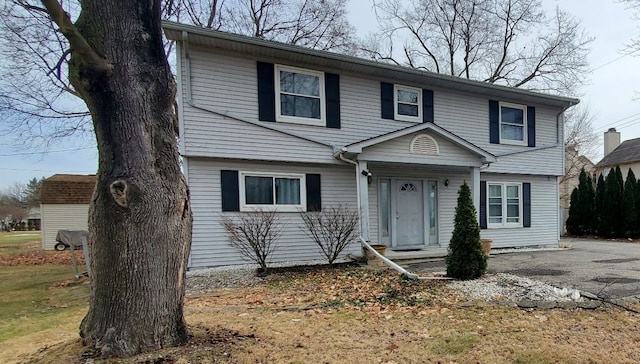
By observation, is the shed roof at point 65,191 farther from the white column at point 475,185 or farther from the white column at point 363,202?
the white column at point 475,185

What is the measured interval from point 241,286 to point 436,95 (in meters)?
7.85

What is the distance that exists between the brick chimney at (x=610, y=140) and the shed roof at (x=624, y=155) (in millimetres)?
547

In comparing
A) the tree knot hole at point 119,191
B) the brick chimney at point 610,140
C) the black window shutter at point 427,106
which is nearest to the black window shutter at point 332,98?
the black window shutter at point 427,106

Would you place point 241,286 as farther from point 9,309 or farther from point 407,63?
point 407,63

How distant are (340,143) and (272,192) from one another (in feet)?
7.36

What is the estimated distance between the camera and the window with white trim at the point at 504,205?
11039 millimetres

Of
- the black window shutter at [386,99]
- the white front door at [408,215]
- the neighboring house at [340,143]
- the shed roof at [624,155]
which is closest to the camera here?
the neighboring house at [340,143]

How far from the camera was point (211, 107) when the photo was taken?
7.78 meters

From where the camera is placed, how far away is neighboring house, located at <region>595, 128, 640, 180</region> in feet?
80.2

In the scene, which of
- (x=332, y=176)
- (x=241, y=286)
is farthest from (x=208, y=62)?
(x=241, y=286)

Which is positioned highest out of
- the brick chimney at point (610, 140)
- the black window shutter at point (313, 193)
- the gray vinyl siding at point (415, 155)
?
the brick chimney at point (610, 140)

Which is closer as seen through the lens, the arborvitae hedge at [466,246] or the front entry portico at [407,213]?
the arborvitae hedge at [466,246]

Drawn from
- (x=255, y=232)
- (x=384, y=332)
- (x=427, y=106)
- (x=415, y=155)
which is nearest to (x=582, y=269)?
(x=415, y=155)

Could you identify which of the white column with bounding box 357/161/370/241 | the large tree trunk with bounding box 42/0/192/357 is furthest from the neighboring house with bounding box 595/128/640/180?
the large tree trunk with bounding box 42/0/192/357
